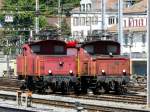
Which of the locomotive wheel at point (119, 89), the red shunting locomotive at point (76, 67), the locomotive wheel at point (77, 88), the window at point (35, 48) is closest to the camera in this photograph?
the red shunting locomotive at point (76, 67)

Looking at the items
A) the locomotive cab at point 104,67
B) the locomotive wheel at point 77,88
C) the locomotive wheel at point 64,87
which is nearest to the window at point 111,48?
the locomotive cab at point 104,67

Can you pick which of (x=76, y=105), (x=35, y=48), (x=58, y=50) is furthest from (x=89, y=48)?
(x=76, y=105)

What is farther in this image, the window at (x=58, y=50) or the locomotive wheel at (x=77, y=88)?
the window at (x=58, y=50)

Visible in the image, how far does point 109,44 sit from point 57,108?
1063 cm

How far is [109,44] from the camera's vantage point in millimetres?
35781

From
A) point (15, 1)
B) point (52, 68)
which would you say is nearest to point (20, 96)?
point (52, 68)

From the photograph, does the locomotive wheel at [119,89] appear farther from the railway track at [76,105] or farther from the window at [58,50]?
the railway track at [76,105]

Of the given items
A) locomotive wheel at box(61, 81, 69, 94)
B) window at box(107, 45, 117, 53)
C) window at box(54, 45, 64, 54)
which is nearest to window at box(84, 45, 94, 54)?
window at box(107, 45, 117, 53)

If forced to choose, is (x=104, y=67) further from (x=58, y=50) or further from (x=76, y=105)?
(x=76, y=105)

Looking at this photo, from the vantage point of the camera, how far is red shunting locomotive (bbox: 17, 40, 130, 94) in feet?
114

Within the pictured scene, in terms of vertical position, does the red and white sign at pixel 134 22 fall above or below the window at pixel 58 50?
above

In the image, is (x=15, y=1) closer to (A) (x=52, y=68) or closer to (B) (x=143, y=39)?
(B) (x=143, y=39)

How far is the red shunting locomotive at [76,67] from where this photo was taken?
34.7m

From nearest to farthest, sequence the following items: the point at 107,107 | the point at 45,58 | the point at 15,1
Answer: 1. the point at 107,107
2. the point at 45,58
3. the point at 15,1
